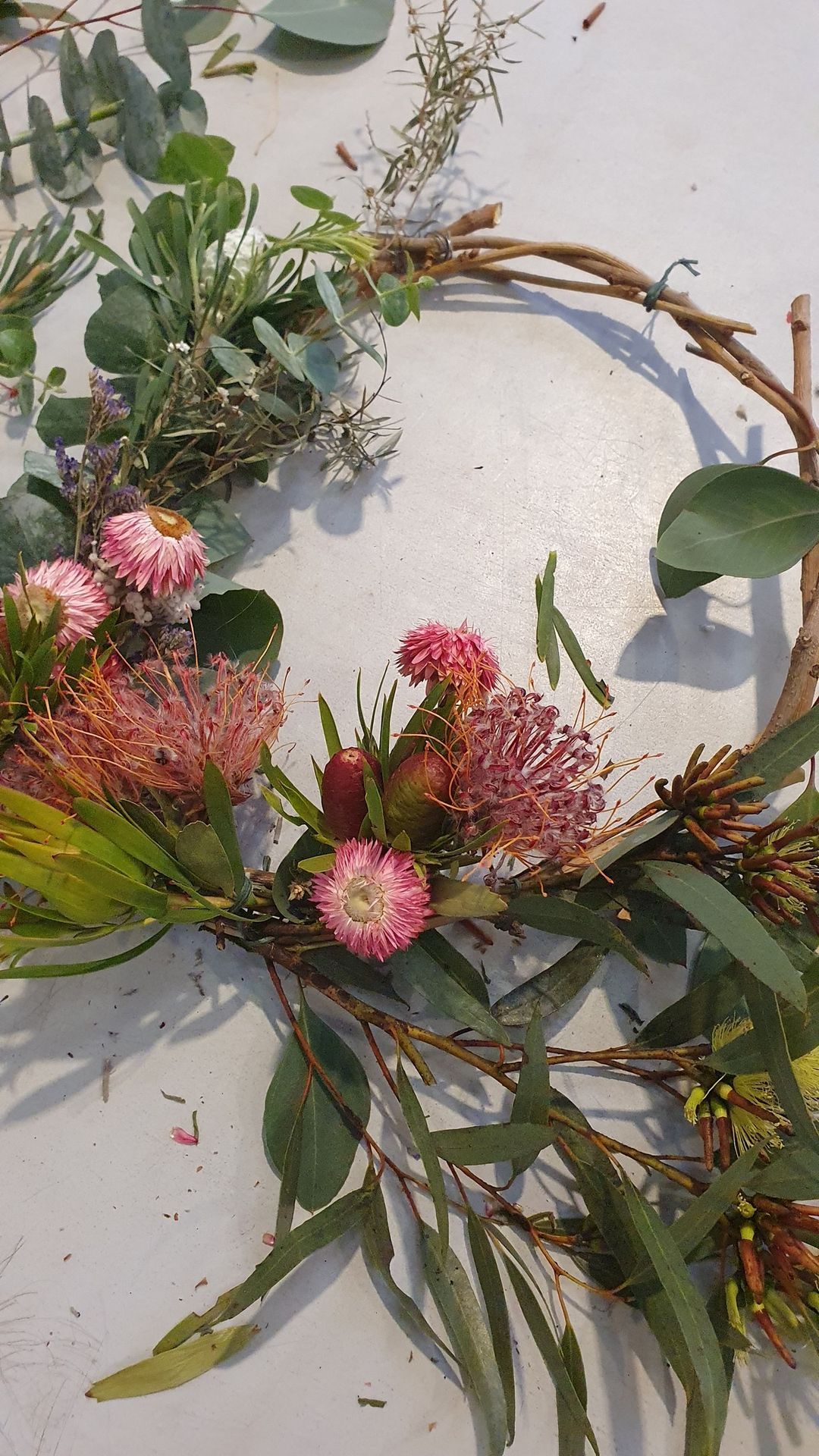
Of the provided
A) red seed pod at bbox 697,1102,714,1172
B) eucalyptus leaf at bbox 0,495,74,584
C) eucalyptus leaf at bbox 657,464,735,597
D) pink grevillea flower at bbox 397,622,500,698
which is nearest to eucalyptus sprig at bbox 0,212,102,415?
eucalyptus leaf at bbox 0,495,74,584

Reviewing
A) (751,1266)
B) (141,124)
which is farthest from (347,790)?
(141,124)

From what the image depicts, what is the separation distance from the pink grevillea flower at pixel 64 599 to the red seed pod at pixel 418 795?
0.22m

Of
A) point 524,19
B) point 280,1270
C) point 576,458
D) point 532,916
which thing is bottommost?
point 280,1270

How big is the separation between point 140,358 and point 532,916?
1.64 ft

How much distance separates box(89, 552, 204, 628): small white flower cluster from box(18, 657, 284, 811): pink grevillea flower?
0.03 meters

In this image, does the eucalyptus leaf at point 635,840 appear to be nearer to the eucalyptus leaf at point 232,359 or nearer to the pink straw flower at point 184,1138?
the pink straw flower at point 184,1138

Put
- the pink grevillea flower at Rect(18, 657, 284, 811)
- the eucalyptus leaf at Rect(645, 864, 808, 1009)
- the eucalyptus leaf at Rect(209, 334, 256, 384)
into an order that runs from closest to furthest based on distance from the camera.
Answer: the eucalyptus leaf at Rect(645, 864, 808, 1009), the pink grevillea flower at Rect(18, 657, 284, 811), the eucalyptus leaf at Rect(209, 334, 256, 384)

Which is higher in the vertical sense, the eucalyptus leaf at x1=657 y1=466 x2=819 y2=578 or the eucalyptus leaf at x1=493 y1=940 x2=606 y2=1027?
the eucalyptus leaf at x1=657 y1=466 x2=819 y2=578

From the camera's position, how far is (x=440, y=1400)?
598 mm

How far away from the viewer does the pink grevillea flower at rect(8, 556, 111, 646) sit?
1.93 feet

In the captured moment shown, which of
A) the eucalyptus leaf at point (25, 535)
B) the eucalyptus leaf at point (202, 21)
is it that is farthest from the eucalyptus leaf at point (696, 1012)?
the eucalyptus leaf at point (202, 21)

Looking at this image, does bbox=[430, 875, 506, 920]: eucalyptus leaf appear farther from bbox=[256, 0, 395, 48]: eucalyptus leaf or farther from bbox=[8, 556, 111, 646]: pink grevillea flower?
bbox=[256, 0, 395, 48]: eucalyptus leaf

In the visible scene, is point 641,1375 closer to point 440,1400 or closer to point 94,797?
point 440,1400

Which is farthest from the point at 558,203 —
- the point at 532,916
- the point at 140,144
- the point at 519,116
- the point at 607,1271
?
the point at 607,1271
